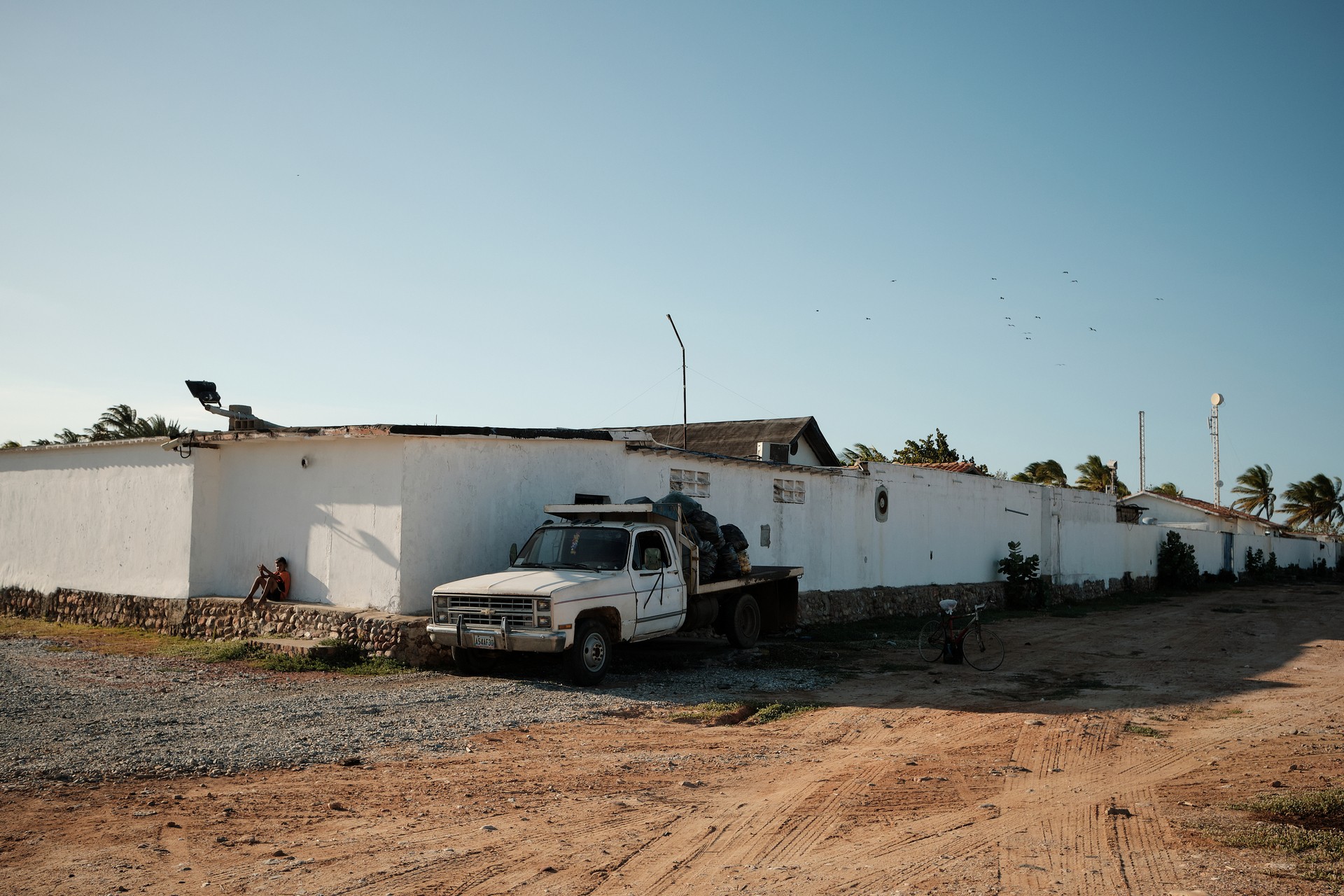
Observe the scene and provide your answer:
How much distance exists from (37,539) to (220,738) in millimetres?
13580

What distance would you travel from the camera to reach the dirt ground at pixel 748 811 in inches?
208

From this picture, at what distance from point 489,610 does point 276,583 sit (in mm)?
5444

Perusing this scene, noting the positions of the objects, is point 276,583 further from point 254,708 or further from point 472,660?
point 254,708

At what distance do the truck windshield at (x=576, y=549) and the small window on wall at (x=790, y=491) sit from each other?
728 cm

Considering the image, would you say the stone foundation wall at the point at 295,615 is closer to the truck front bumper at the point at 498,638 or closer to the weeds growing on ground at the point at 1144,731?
the truck front bumper at the point at 498,638

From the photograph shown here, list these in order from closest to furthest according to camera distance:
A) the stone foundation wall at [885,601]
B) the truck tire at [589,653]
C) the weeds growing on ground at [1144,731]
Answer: the weeds growing on ground at [1144,731] < the truck tire at [589,653] < the stone foundation wall at [885,601]

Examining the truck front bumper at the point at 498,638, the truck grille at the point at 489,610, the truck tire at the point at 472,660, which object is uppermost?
the truck grille at the point at 489,610

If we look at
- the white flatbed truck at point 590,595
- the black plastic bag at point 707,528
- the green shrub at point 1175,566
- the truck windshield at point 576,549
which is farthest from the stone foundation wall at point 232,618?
the green shrub at point 1175,566

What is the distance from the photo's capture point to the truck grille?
1121 cm

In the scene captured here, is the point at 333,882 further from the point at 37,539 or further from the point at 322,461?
the point at 37,539

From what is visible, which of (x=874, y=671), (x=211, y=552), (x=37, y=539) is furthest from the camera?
(x=37, y=539)

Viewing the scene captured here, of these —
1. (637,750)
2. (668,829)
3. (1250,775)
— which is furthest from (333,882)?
(1250,775)

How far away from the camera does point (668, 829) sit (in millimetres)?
6191

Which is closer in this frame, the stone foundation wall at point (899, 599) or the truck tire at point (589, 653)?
the truck tire at point (589, 653)
